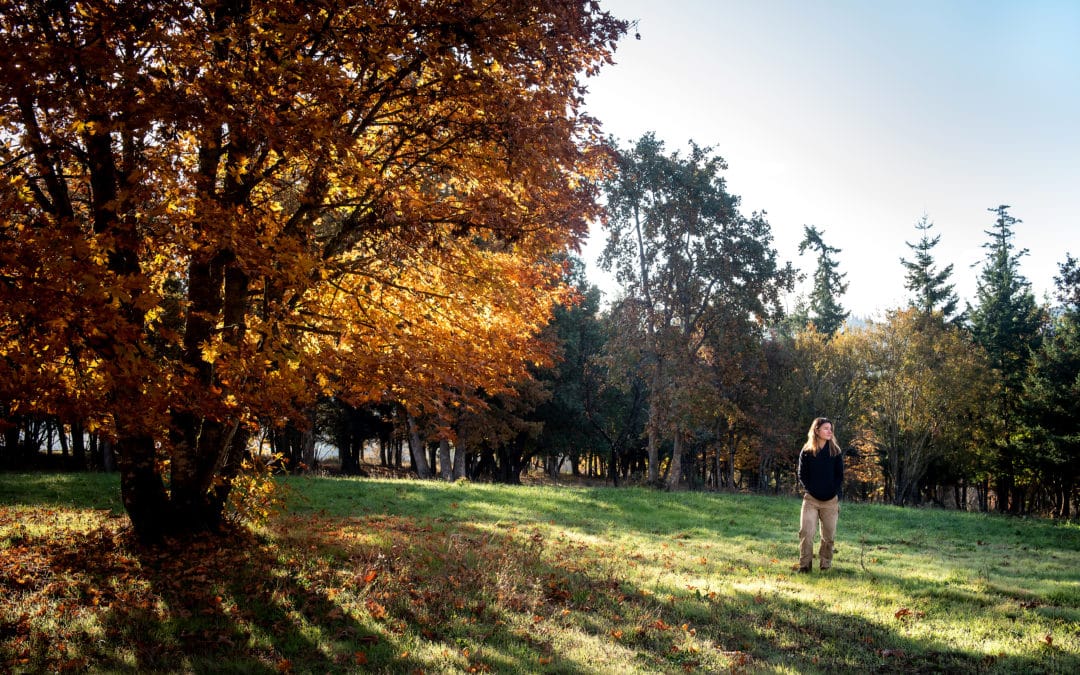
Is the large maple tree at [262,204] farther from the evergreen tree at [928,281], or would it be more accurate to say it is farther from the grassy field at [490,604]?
the evergreen tree at [928,281]

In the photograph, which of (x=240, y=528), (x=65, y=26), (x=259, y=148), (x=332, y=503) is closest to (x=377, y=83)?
(x=259, y=148)

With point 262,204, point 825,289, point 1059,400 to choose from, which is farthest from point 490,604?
point 825,289

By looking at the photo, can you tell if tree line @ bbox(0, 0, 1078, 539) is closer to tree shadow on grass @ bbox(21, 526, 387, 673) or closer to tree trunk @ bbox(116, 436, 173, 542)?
tree trunk @ bbox(116, 436, 173, 542)

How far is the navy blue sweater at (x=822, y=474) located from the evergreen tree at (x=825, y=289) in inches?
1873

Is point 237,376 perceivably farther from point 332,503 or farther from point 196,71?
point 332,503

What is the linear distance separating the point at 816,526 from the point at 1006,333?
36.1 metres

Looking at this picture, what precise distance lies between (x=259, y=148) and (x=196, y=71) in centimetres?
176

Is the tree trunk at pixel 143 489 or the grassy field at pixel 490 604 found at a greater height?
the tree trunk at pixel 143 489

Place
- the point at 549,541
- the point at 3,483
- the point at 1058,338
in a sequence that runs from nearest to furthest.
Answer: the point at 549,541 → the point at 3,483 → the point at 1058,338

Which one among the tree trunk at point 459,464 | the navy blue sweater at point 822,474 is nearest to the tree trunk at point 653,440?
the tree trunk at point 459,464

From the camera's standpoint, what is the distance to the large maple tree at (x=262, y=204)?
18.3 ft

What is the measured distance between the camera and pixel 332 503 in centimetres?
1505

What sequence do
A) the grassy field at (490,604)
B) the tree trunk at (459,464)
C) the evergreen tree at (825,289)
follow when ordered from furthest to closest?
the evergreen tree at (825,289) → the tree trunk at (459,464) → the grassy field at (490,604)

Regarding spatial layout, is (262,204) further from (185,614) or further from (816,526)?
(816,526)
